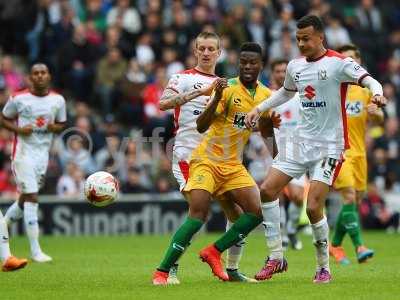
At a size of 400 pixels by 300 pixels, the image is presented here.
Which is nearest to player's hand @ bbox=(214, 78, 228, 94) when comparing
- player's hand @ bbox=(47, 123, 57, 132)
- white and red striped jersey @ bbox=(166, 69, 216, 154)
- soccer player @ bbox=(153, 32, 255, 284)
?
soccer player @ bbox=(153, 32, 255, 284)

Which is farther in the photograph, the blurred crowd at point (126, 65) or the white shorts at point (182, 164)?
the blurred crowd at point (126, 65)

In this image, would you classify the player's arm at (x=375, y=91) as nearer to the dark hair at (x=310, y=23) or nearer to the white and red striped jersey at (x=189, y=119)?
the dark hair at (x=310, y=23)

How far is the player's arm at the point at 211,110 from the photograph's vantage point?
430 inches

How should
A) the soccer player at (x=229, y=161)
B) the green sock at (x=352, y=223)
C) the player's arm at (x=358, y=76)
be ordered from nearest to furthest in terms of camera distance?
the player's arm at (x=358, y=76)
the soccer player at (x=229, y=161)
the green sock at (x=352, y=223)

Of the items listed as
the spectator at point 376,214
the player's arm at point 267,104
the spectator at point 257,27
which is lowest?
the spectator at point 376,214

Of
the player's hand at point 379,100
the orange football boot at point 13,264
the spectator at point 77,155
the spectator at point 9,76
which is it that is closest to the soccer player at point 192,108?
the player's hand at point 379,100

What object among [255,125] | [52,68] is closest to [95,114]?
[52,68]

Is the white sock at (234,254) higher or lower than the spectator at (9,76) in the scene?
lower

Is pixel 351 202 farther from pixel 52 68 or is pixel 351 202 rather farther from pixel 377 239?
pixel 52 68

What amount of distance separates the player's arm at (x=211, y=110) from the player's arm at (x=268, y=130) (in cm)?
76

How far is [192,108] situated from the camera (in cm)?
1240

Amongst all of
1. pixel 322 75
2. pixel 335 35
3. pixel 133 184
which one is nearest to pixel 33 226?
pixel 322 75

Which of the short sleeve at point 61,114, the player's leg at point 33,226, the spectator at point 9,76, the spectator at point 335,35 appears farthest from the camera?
the spectator at point 335,35

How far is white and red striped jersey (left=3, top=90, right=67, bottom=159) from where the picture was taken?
15883 millimetres
